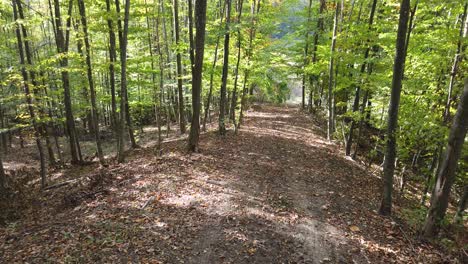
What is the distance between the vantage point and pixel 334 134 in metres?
17.6

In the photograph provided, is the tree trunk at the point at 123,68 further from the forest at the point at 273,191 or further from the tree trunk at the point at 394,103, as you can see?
the tree trunk at the point at 394,103

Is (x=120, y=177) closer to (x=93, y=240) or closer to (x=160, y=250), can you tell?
(x=93, y=240)

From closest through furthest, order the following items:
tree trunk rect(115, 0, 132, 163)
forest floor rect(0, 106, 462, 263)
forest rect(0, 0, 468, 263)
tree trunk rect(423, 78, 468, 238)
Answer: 1. tree trunk rect(423, 78, 468, 238)
2. forest floor rect(0, 106, 462, 263)
3. forest rect(0, 0, 468, 263)
4. tree trunk rect(115, 0, 132, 163)

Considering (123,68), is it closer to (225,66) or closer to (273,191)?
(225,66)

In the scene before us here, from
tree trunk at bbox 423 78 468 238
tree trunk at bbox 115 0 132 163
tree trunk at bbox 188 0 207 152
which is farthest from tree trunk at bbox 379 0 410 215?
tree trunk at bbox 115 0 132 163

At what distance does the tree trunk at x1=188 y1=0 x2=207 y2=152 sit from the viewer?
440 inches

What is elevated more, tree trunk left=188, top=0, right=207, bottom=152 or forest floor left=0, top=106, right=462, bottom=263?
tree trunk left=188, top=0, right=207, bottom=152

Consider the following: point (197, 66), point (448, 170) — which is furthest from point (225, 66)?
point (448, 170)

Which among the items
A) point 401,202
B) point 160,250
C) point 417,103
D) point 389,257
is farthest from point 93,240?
point 417,103

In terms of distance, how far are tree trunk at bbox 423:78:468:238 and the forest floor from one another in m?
0.55

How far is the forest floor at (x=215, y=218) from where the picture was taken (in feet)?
20.7

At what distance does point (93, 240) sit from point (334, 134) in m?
14.5

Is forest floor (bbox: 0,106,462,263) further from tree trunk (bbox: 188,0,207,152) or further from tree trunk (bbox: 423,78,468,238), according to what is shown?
tree trunk (bbox: 188,0,207,152)

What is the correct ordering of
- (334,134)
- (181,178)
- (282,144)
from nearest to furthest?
1. (181,178)
2. (282,144)
3. (334,134)
